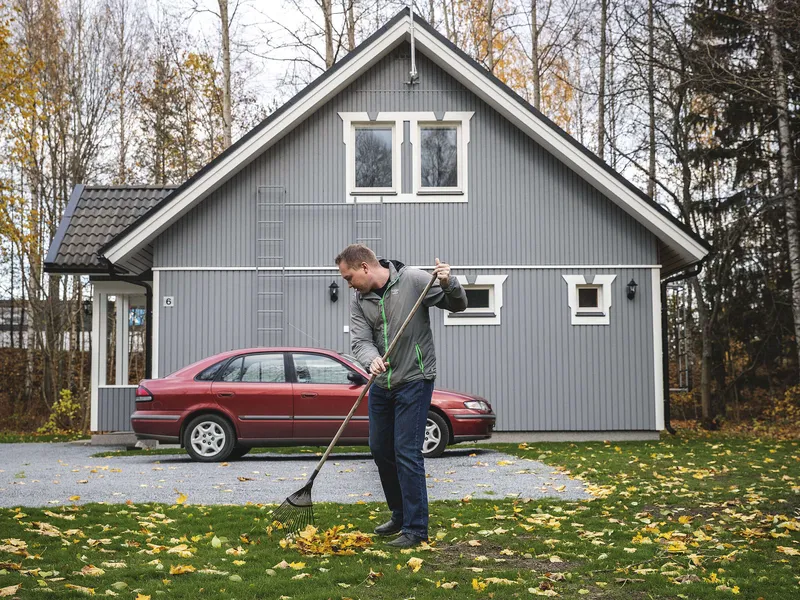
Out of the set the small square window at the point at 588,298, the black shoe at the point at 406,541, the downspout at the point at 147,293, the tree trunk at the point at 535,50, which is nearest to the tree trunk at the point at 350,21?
the tree trunk at the point at 535,50

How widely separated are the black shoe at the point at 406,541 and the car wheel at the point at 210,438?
7.09m

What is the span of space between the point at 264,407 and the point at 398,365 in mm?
6937

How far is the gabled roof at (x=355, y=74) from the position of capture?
54.3ft

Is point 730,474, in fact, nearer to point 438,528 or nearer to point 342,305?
point 438,528

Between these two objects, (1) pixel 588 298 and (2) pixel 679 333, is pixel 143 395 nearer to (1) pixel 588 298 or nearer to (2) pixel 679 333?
(1) pixel 588 298

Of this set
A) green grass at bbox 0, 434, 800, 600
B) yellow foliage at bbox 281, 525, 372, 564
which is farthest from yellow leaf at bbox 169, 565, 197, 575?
yellow foliage at bbox 281, 525, 372, 564

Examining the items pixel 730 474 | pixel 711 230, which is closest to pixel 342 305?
pixel 730 474

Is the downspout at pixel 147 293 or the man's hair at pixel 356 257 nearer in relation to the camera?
the man's hair at pixel 356 257

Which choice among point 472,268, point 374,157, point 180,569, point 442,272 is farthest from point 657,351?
point 180,569

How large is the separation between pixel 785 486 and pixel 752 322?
1559 cm

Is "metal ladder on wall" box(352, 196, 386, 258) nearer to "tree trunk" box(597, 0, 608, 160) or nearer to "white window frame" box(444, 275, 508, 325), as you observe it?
"white window frame" box(444, 275, 508, 325)

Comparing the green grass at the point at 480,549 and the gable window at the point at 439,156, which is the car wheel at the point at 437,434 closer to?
the green grass at the point at 480,549

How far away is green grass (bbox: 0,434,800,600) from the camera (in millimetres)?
5359

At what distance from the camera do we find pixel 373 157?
1766 cm
